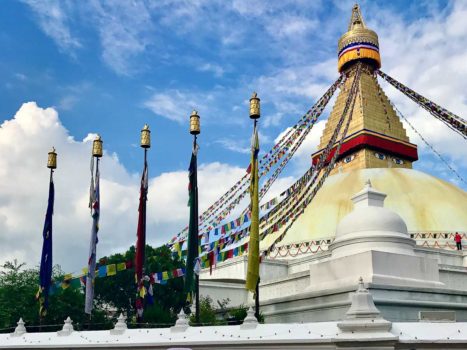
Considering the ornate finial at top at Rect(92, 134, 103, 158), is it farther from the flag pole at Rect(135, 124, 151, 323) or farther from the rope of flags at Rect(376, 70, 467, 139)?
the rope of flags at Rect(376, 70, 467, 139)

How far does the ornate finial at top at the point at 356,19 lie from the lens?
58594mm

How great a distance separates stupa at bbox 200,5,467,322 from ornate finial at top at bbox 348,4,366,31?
0.39 feet

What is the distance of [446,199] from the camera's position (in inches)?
1625

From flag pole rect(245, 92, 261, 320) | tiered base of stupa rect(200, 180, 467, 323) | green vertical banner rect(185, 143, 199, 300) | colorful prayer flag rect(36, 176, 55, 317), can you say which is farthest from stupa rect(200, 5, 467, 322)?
colorful prayer flag rect(36, 176, 55, 317)

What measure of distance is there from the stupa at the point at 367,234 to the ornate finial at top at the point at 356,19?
119 millimetres

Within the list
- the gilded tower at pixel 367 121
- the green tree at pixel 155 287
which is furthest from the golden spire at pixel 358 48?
the green tree at pixel 155 287

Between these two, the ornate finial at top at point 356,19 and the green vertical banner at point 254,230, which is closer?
the green vertical banner at point 254,230

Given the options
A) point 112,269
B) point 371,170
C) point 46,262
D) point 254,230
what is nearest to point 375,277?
point 254,230

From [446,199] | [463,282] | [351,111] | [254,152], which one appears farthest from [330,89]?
[254,152]

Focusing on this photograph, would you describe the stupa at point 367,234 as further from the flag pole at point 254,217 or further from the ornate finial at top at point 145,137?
the ornate finial at top at point 145,137

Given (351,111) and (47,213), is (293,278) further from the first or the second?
(351,111)

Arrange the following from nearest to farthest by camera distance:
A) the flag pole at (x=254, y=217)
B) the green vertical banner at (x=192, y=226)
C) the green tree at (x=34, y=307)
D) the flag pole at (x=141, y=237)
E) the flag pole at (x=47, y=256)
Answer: the flag pole at (x=254, y=217) → the green vertical banner at (x=192, y=226) → the flag pole at (x=141, y=237) → the flag pole at (x=47, y=256) → the green tree at (x=34, y=307)

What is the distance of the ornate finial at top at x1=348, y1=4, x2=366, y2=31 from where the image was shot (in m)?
58.6

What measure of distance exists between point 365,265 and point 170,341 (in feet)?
29.5
